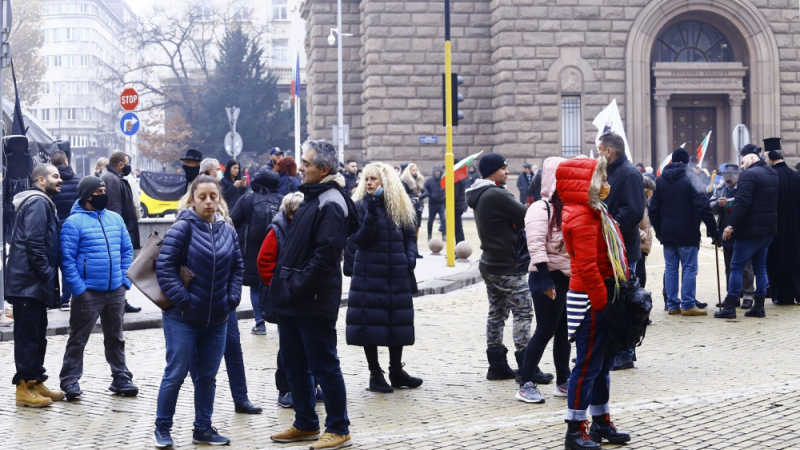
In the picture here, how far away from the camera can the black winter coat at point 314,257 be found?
19.6 ft

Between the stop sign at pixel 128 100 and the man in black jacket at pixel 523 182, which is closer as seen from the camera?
the stop sign at pixel 128 100

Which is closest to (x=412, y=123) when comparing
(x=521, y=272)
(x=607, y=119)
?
(x=607, y=119)

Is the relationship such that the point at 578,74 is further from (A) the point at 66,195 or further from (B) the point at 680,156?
(A) the point at 66,195

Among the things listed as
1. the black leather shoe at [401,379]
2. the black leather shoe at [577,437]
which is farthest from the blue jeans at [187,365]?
the black leather shoe at [577,437]

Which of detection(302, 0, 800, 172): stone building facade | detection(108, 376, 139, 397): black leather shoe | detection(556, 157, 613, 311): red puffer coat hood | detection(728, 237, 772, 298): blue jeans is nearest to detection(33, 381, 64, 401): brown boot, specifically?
detection(108, 376, 139, 397): black leather shoe

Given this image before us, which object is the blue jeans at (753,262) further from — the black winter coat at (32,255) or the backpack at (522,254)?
the black winter coat at (32,255)

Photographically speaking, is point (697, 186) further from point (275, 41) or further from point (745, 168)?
point (275, 41)

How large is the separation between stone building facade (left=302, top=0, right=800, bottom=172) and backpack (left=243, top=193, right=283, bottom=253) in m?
19.9

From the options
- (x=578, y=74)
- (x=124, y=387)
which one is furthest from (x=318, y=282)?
(x=578, y=74)

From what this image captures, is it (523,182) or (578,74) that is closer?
(523,182)

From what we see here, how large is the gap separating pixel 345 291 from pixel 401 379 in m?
6.05

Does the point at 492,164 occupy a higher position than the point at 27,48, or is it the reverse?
the point at 27,48

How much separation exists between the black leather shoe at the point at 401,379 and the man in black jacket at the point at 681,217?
448 cm

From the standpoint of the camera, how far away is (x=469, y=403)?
286 inches
